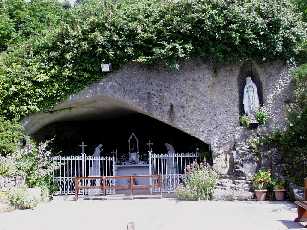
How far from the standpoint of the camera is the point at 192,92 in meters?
13.4

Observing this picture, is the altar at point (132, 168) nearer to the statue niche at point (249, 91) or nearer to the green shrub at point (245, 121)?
the green shrub at point (245, 121)

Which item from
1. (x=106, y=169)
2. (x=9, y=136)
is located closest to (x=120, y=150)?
(x=106, y=169)

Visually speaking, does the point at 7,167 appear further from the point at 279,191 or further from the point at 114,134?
the point at 279,191

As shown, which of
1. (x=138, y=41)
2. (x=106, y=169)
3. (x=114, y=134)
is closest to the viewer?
(x=138, y=41)

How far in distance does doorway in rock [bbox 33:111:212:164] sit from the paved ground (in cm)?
469

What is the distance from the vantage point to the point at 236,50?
12.9 meters

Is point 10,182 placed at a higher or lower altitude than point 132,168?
lower

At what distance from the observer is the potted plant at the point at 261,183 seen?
1145cm

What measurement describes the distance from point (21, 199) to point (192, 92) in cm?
609

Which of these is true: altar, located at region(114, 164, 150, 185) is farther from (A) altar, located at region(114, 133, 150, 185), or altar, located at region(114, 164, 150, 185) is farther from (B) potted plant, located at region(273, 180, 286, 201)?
(B) potted plant, located at region(273, 180, 286, 201)

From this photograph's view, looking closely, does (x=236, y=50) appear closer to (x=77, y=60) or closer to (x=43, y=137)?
(x=77, y=60)

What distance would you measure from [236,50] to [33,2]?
10.6 metres

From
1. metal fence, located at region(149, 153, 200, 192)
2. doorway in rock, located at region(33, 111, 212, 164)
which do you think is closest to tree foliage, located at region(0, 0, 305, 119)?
doorway in rock, located at region(33, 111, 212, 164)

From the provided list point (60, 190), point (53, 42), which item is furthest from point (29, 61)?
point (60, 190)
